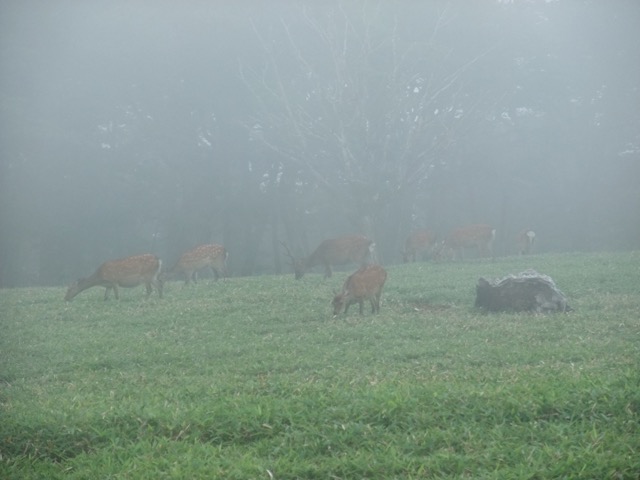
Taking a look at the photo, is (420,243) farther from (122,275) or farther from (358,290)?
(358,290)

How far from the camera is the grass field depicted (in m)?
6.01

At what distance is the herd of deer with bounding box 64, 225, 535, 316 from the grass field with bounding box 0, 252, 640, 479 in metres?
0.41

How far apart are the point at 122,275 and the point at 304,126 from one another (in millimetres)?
13376

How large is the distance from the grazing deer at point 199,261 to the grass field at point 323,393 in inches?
241

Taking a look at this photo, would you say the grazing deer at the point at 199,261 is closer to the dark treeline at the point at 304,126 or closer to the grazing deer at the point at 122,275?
the grazing deer at the point at 122,275

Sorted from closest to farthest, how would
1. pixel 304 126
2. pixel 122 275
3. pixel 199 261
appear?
pixel 122 275 → pixel 199 261 → pixel 304 126

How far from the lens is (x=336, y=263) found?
861 inches

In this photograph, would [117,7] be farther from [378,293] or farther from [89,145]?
[378,293]

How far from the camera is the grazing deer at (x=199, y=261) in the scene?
1994 cm

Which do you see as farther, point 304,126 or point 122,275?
point 304,126

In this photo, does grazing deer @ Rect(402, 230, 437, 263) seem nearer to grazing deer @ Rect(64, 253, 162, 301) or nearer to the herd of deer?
the herd of deer

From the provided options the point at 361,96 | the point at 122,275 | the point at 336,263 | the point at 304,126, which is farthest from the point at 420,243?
the point at 122,275

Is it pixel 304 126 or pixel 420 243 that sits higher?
pixel 304 126

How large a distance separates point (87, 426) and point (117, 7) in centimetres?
2622
